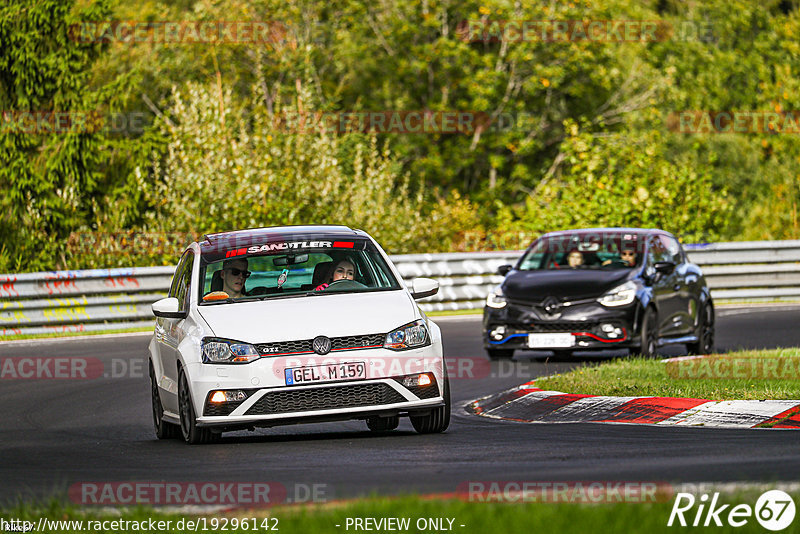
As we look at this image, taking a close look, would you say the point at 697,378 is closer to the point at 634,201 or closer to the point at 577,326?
the point at 577,326

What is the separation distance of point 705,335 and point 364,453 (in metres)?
10.2

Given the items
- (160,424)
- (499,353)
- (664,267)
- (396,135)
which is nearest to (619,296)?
(664,267)

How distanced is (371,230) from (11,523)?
23181mm

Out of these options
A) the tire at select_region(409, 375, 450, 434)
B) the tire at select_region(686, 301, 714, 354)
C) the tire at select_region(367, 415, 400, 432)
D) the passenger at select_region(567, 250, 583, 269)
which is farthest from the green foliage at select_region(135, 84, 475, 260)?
the tire at select_region(409, 375, 450, 434)

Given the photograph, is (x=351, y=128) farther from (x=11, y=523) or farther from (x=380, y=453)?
(x=11, y=523)

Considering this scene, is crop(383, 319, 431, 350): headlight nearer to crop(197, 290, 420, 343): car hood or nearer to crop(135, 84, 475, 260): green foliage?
crop(197, 290, 420, 343): car hood

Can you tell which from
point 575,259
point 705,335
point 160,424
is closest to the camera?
point 160,424

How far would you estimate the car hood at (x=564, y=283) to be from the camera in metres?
17.8

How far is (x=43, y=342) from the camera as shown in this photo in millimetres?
21484

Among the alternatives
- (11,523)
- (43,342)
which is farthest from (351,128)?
(11,523)

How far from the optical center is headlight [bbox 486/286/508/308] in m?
18.3

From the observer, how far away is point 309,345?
35.4 feet

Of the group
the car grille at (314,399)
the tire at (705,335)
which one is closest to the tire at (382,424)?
the car grille at (314,399)

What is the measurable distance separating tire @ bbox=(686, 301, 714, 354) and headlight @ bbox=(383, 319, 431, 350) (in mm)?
8613
